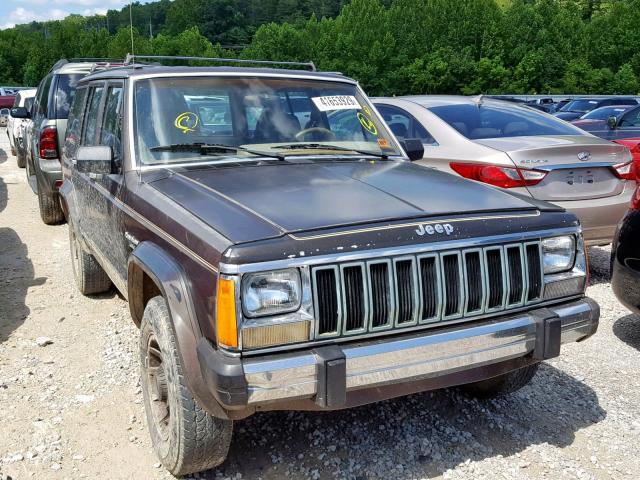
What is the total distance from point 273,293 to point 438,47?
77.4 metres

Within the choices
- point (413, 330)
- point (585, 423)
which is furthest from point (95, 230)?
point (585, 423)

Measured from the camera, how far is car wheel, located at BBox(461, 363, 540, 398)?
3.74m

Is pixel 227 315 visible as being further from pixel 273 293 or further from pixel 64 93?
pixel 64 93

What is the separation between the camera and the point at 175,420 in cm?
293

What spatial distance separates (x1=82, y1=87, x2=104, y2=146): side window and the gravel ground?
4.88 feet

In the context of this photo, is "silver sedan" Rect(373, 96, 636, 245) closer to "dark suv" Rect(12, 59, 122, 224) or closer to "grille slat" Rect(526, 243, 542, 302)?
"grille slat" Rect(526, 243, 542, 302)

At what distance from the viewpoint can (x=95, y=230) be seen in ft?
15.3

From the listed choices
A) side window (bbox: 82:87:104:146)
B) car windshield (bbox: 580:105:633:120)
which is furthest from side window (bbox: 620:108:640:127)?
side window (bbox: 82:87:104:146)

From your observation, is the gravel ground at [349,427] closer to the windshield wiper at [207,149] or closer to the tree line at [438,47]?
the windshield wiper at [207,149]

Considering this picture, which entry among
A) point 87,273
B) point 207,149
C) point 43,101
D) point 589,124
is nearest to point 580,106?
point 589,124

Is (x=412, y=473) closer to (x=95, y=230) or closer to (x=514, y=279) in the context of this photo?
(x=514, y=279)

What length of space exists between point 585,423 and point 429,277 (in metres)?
1.65

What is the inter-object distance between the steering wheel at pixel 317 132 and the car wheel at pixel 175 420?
5.00 ft

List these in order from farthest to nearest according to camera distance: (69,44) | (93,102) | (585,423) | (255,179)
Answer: (69,44), (93,102), (585,423), (255,179)
